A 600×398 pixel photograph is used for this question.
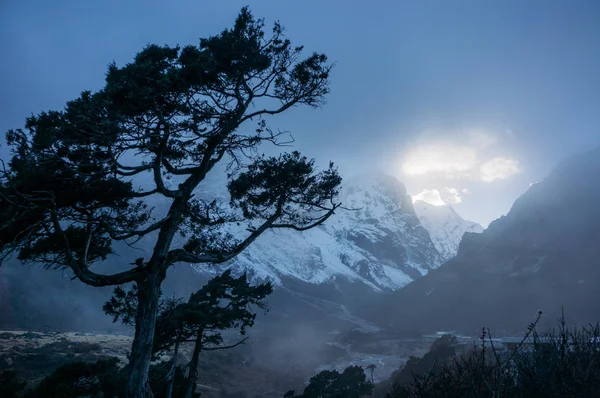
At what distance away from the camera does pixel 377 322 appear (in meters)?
132

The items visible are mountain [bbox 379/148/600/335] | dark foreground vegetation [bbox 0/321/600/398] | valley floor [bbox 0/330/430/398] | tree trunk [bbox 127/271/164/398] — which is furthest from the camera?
mountain [bbox 379/148/600/335]

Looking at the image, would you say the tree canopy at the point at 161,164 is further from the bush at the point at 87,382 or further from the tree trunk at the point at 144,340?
the bush at the point at 87,382

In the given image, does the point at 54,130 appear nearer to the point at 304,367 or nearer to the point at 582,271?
the point at 304,367

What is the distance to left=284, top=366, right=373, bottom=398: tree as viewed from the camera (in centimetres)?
2695

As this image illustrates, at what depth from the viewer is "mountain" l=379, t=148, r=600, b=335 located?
74625 mm

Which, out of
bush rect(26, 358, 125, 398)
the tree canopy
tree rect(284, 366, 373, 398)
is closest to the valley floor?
bush rect(26, 358, 125, 398)

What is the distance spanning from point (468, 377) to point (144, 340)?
249 inches

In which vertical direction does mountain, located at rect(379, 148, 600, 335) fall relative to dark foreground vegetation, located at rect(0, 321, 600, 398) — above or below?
above

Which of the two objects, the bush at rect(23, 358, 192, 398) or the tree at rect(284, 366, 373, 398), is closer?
the bush at rect(23, 358, 192, 398)

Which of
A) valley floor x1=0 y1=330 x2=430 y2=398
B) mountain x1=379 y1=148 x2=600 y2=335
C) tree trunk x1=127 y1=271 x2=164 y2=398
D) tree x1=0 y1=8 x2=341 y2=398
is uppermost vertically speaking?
mountain x1=379 y1=148 x2=600 y2=335

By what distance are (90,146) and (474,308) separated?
342 feet

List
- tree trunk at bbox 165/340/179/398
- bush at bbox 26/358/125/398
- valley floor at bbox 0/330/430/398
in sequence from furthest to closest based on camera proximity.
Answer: valley floor at bbox 0/330/430/398 → bush at bbox 26/358/125/398 → tree trunk at bbox 165/340/179/398

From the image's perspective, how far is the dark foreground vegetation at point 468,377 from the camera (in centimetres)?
511

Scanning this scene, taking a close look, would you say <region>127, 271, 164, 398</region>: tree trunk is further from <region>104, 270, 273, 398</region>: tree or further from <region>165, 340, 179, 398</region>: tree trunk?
<region>104, 270, 273, 398</region>: tree
